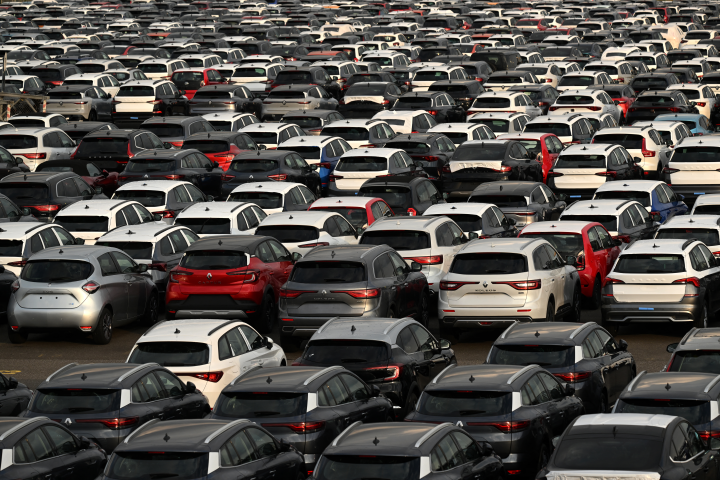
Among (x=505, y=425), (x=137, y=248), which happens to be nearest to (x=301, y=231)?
(x=137, y=248)

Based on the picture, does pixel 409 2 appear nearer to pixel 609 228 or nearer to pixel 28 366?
pixel 609 228

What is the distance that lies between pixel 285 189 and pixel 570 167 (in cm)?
654

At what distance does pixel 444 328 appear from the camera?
66.8 feet

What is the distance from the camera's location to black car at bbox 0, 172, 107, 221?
2752 cm

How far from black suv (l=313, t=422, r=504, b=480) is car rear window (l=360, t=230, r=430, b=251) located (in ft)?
34.1

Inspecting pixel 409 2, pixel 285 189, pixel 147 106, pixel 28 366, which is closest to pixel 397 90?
pixel 147 106

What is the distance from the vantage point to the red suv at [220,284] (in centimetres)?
2106

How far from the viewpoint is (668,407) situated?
13.1m

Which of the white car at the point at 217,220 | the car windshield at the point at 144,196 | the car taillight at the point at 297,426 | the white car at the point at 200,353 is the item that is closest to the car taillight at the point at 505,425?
the car taillight at the point at 297,426

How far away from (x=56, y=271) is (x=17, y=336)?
1.28 m

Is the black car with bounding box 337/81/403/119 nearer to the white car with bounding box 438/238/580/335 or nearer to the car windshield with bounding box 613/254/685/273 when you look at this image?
the car windshield with bounding box 613/254/685/273

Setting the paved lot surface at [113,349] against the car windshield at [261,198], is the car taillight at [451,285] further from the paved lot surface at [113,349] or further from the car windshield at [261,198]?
the car windshield at [261,198]

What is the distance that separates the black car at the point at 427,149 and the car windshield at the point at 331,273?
12.0 meters

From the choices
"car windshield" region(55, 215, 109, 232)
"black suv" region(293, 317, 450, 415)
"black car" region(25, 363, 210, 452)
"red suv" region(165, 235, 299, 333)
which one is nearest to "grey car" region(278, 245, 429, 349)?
"red suv" region(165, 235, 299, 333)
